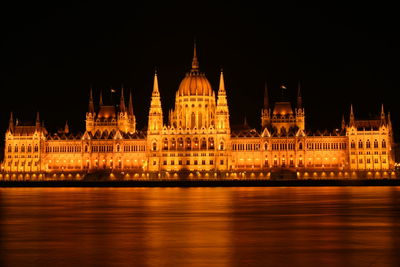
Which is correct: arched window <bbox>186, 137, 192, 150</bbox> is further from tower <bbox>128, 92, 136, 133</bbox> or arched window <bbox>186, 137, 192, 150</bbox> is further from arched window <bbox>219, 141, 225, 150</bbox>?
tower <bbox>128, 92, 136, 133</bbox>

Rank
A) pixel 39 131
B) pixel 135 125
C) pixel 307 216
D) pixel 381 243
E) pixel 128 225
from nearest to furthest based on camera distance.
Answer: pixel 381 243 → pixel 128 225 → pixel 307 216 → pixel 39 131 → pixel 135 125

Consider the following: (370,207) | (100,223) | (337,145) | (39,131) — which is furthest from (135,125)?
(100,223)

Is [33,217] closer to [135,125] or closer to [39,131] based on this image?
[39,131]

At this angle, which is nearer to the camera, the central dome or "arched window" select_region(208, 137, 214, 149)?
"arched window" select_region(208, 137, 214, 149)

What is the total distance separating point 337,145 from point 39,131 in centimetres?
5200

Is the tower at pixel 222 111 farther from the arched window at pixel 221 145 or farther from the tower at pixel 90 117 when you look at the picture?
the tower at pixel 90 117

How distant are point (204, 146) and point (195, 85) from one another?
12.1 m

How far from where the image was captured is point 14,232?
35844 mm

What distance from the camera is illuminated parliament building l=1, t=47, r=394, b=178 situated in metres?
130

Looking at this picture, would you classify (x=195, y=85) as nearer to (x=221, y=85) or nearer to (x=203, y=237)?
(x=221, y=85)

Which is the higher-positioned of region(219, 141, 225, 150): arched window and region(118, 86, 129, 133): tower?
region(118, 86, 129, 133): tower

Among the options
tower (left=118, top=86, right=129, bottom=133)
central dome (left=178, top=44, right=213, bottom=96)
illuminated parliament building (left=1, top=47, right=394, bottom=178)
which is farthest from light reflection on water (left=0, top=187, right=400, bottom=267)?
tower (left=118, top=86, right=129, bottom=133)

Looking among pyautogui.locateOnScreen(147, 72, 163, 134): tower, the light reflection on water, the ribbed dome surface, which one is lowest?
the light reflection on water

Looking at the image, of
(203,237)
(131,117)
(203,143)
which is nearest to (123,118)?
(131,117)
